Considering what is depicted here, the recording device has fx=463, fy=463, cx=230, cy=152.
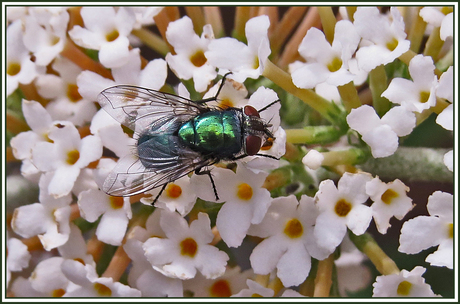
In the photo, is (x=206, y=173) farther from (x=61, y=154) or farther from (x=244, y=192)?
(x=61, y=154)

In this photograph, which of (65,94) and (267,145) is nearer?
(267,145)

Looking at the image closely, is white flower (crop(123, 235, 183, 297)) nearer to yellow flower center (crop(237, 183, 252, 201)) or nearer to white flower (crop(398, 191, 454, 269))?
yellow flower center (crop(237, 183, 252, 201))

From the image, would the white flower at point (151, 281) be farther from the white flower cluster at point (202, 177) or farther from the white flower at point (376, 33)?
the white flower at point (376, 33)

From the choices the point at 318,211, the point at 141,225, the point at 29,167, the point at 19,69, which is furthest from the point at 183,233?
the point at 19,69

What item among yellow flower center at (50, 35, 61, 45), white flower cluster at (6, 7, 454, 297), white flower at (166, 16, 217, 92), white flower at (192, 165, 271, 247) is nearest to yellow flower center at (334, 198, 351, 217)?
white flower cluster at (6, 7, 454, 297)

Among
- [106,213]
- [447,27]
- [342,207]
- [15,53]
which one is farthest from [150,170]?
[447,27]

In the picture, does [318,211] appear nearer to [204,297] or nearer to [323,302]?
[323,302]

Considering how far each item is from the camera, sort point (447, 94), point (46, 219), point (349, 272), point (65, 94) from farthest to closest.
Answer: point (349, 272) < point (65, 94) < point (46, 219) < point (447, 94)
